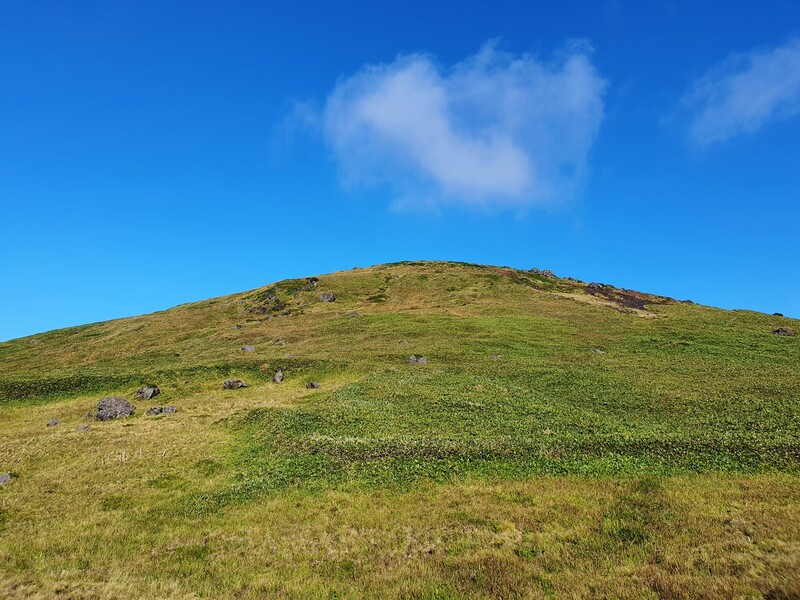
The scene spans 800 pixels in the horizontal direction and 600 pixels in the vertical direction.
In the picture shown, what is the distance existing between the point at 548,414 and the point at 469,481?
15.9 meters

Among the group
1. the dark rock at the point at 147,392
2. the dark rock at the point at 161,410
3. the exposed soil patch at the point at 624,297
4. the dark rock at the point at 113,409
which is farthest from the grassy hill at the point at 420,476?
the exposed soil patch at the point at 624,297

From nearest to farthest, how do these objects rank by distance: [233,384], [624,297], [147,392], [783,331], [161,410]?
[161,410], [147,392], [233,384], [783,331], [624,297]

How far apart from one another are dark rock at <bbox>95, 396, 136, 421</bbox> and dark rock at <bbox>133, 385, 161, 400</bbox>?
6.54m

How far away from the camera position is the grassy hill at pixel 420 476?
16547 mm

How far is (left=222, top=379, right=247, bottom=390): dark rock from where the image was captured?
188 ft

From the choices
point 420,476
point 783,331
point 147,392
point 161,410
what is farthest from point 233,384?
point 783,331

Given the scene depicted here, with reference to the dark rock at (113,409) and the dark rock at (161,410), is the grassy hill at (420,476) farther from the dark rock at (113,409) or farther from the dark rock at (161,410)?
the dark rock at (161,410)

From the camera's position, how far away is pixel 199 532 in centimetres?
2177

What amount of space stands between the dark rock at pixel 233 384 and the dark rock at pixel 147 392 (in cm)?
738

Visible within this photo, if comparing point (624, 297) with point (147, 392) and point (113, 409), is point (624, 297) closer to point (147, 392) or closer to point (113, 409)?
point (147, 392)

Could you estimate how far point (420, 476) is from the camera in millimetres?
27641

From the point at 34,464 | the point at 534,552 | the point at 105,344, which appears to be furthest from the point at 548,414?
the point at 105,344

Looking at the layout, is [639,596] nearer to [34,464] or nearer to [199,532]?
[199,532]

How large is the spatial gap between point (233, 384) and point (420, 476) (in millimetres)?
36779
